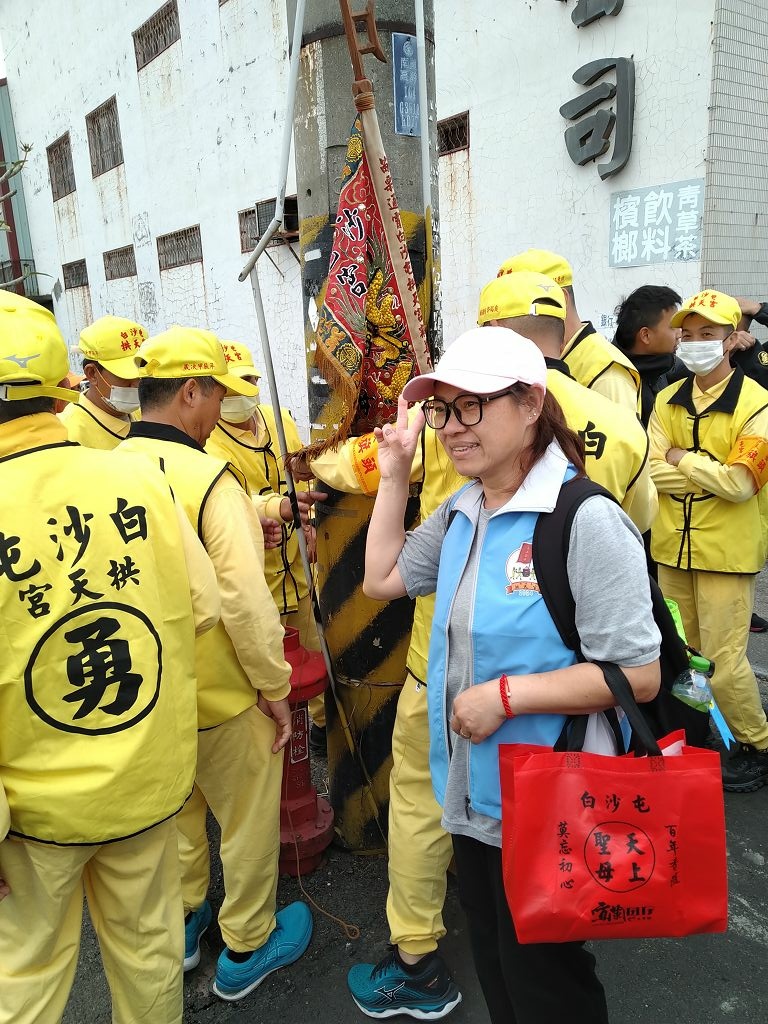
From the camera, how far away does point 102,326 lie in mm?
3672

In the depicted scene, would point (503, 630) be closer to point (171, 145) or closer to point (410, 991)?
→ point (410, 991)

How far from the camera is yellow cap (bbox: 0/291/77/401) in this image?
1.55m

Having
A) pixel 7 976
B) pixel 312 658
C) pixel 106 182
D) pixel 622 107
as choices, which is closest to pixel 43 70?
pixel 106 182

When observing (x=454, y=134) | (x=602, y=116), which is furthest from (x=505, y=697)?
(x=454, y=134)

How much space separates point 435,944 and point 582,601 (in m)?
1.50

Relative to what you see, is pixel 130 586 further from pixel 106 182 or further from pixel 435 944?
pixel 106 182

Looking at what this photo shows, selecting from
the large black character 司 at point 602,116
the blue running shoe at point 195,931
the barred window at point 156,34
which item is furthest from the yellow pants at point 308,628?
the barred window at point 156,34

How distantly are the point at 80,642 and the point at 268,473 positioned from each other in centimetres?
211

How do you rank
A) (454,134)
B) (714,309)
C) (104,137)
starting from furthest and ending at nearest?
(104,137), (454,134), (714,309)

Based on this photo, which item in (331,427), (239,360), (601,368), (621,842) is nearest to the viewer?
(621,842)

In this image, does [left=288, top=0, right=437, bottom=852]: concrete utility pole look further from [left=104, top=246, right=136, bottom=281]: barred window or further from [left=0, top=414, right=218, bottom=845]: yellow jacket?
[left=104, top=246, right=136, bottom=281]: barred window

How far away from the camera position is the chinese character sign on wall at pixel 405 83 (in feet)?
8.19

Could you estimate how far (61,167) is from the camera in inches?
627

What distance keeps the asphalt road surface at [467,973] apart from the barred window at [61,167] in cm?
1648
